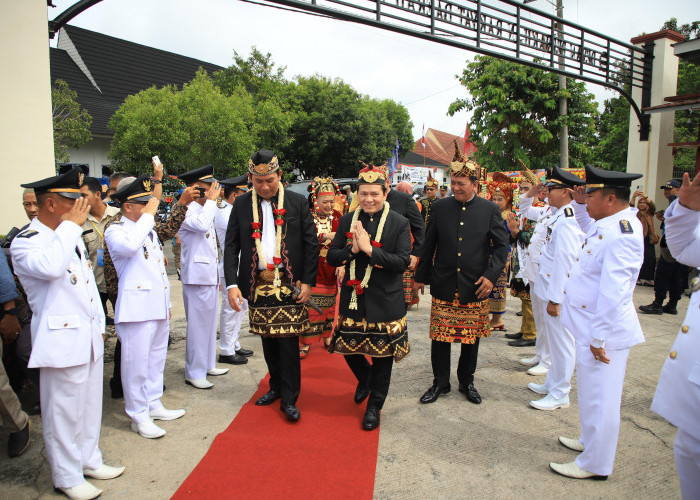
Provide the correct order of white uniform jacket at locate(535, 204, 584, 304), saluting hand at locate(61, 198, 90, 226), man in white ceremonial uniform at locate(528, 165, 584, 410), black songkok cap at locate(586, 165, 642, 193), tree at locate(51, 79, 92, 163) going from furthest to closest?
tree at locate(51, 79, 92, 163), white uniform jacket at locate(535, 204, 584, 304), man in white ceremonial uniform at locate(528, 165, 584, 410), black songkok cap at locate(586, 165, 642, 193), saluting hand at locate(61, 198, 90, 226)

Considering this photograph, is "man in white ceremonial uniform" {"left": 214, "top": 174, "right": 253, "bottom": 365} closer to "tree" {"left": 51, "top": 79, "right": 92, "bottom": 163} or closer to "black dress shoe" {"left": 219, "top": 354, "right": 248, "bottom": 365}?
"black dress shoe" {"left": 219, "top": 354, "right": 248, "bottom": 365}

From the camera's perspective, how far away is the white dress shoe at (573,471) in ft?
9.77

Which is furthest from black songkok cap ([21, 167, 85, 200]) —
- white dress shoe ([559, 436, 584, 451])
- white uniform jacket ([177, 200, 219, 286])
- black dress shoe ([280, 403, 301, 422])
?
white dress shoe ([559, 436, 584, 451])

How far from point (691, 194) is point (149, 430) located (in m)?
3.82

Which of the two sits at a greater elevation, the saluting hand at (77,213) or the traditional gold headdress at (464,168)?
the traditional gold headdress at (464,168)

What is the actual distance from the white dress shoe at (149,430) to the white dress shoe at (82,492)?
0.70 m

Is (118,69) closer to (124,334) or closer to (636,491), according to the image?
(124,334)

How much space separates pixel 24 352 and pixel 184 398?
1.37 metres

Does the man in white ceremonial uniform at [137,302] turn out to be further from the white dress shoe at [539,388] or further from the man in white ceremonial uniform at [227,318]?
the white dress shoe at [539,388]

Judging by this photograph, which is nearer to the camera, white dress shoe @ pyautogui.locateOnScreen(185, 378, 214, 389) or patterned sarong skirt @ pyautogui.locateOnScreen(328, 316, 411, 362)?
patterned sarong skirt @ pyautogui.locateOnScreen(328, 316, 411, 362)

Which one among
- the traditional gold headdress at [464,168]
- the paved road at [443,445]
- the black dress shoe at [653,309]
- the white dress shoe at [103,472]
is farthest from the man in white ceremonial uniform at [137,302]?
the black dress shoe at [653,309]

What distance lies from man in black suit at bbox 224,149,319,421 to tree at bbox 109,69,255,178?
10.9m

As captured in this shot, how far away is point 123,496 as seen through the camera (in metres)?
2.80

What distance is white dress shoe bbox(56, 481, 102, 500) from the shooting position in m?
2.74
